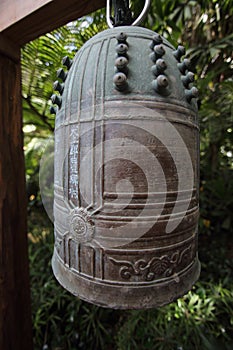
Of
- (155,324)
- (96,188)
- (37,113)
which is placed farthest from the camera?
(37,113)

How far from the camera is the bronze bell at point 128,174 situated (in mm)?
502

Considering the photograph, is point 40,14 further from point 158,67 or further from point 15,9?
point 158,67

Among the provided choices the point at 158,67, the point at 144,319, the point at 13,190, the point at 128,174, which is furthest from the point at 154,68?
the point at 144,319

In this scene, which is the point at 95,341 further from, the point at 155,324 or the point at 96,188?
the point at 96,188

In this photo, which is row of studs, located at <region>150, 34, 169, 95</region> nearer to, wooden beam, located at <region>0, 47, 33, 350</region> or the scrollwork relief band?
the scrollwork relief band

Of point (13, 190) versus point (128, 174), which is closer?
point (128, 174)

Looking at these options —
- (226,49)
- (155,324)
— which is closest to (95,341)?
(155,324)

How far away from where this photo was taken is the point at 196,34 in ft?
5.63

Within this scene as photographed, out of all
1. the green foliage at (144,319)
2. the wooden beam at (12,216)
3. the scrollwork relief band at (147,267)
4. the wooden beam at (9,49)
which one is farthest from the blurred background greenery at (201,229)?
the scrollwork relief band at (147,267)

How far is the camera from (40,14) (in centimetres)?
68

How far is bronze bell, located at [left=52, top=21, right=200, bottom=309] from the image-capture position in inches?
19.8

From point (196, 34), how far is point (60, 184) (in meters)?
1.73

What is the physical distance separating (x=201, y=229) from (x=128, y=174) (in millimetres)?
1482

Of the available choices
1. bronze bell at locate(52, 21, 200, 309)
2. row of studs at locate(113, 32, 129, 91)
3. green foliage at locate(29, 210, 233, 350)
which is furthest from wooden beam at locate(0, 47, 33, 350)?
green foliage at locate(29, 210, 233, 350)
